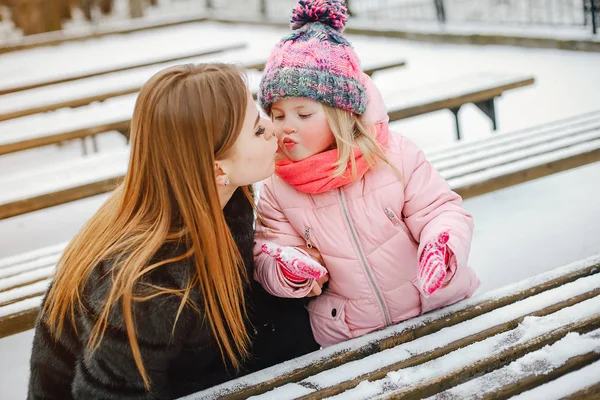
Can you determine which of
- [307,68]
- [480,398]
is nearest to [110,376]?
[480,398]

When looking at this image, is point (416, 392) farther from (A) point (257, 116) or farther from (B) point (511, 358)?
(A) point (257, 116)

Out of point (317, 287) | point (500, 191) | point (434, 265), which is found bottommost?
point (500, 191)

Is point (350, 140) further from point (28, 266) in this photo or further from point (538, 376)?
point (28, 266)

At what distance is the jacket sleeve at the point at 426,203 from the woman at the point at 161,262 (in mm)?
435

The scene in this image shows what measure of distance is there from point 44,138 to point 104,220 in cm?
257

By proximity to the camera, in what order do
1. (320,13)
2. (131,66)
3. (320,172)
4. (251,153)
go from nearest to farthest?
(251,153) → (320,172) → (320,13) → (131,66)

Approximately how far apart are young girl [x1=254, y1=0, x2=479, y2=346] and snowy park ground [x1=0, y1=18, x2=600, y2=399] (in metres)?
1.08

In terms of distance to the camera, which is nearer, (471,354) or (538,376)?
(538,376)

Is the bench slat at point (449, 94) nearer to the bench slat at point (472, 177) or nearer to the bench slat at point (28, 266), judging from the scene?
the bench slat at point (472, 177)

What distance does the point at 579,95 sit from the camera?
5328 millimetres

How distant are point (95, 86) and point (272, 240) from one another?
179 inches

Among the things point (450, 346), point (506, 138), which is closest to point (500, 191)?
point (506, 138)

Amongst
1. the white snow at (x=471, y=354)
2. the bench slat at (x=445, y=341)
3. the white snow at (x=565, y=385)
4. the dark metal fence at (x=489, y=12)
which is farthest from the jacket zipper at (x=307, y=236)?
the dark metal fence at (x=489, y=12)

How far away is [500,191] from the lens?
157 inches
